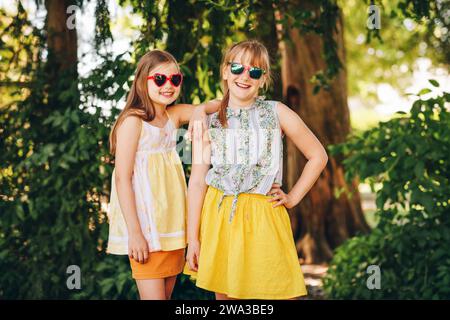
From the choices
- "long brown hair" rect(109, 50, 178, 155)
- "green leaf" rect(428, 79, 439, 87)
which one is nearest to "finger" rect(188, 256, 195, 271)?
"long brown hair" rect(109, 50, 178, 155)

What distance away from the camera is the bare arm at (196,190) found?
3.07 m

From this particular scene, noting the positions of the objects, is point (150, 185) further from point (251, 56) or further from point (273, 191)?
point (251, 56)

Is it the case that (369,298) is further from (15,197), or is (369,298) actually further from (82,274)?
(15,197)

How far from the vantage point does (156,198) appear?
3168 millimetres

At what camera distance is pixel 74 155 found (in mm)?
4812

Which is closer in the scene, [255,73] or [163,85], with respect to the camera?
[255,73]

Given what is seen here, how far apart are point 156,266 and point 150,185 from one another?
15.2 inches

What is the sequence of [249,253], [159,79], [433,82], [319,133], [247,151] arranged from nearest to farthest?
[249,253] → [247,151] → [159,79] → [433,82] → [319,133]

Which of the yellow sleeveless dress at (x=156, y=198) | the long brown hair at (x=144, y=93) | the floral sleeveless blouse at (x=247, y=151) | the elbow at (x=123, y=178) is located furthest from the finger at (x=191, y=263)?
the long brown hair at (x=144, y=93)

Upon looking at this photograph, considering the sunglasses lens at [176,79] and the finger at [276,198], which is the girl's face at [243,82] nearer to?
the sunglasses lens at [176,79]

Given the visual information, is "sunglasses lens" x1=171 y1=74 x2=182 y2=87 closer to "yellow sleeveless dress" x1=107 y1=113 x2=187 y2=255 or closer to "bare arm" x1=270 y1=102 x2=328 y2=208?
"yellow sleeveless dress" x1=107 y1=113 x2=187 y2=255

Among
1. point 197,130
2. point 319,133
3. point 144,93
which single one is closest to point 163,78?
point 144,93

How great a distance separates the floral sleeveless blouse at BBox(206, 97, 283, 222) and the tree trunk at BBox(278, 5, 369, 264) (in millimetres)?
4518

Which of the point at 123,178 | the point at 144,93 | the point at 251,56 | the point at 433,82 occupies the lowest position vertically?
the point at 123,178
